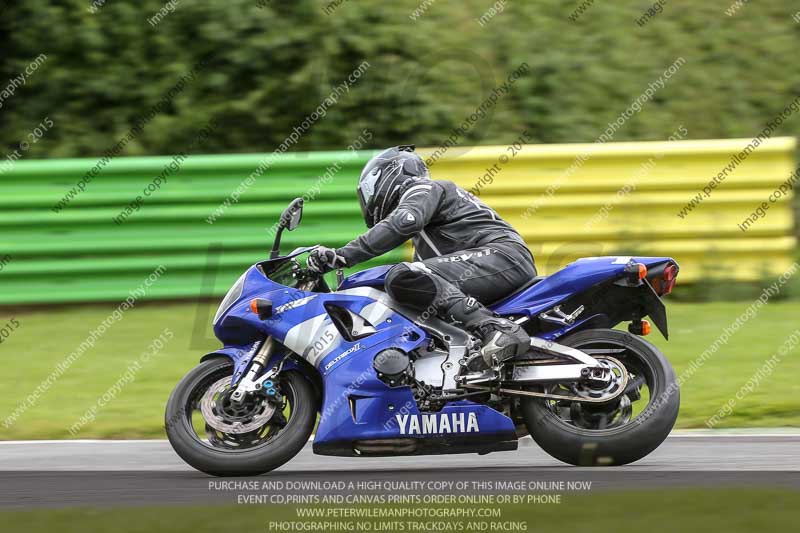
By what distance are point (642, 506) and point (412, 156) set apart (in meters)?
2.27

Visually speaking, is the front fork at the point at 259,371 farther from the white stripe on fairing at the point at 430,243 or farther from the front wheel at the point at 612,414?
the front wheel at the point at 612,414

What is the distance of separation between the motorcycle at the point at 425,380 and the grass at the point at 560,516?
652mm

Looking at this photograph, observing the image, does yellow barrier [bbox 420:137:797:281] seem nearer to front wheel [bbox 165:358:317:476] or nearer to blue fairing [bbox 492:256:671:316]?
blue fairing [bbox 492:256:671:316]

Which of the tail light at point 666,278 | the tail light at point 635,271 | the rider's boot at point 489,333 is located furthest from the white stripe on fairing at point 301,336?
the tail light at point 666,278

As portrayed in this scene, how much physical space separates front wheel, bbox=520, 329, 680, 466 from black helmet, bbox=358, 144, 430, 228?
1.17 metres

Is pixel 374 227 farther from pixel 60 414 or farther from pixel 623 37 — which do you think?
pixel 623 37

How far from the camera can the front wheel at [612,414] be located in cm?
573

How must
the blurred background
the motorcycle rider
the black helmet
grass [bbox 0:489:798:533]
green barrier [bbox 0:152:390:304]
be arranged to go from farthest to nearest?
1. green barrier [bbox 0:152:390:304]
2. the blurred background
3. the black helmet
4. the motorcycle rider
5. grass [bbox 0:489:798:533]

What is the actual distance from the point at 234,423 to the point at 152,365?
3.18 m

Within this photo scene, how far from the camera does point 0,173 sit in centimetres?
1027

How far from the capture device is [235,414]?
19.2 ft

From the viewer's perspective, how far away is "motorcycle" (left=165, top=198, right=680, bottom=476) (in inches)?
229

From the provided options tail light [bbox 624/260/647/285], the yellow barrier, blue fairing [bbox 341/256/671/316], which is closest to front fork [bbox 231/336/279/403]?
blue fairing [bbox 341/256/671/316]

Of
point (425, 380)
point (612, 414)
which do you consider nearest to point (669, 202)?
point (612, 414)
